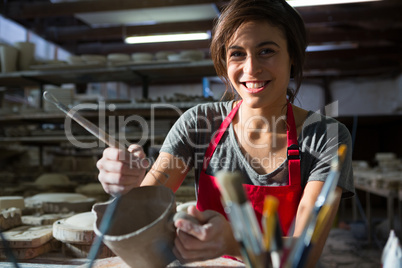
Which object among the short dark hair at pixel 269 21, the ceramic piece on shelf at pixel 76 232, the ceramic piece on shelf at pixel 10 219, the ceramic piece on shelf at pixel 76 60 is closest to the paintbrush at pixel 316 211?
the short dark hair at pixel 269 21

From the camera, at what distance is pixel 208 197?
1427mm

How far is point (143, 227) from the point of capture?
827mm

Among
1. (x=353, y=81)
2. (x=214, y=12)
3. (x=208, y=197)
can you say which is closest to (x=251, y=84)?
(x=208, y=197)

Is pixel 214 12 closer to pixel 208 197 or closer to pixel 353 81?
pixel 208 197

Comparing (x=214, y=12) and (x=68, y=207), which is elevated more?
(x=214, y=12)

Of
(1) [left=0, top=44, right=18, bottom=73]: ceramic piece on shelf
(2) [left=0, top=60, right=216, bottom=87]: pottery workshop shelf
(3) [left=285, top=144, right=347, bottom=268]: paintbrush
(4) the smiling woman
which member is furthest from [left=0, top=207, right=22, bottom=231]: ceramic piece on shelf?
(1) [left=0, top=44, right=18, bottom=73]: ceramic piece on shelf

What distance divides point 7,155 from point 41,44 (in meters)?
3.04

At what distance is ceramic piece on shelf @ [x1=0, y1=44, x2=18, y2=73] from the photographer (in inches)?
154

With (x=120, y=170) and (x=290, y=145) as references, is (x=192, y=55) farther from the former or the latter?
(x=120, y=170)

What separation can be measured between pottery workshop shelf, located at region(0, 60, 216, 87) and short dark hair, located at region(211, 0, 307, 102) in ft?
7.04

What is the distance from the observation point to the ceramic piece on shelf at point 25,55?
13.3ft

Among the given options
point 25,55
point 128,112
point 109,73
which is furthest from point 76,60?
point 128,112

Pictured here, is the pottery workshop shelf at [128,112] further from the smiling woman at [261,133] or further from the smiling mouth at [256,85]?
the smiling mouth at [256,85]

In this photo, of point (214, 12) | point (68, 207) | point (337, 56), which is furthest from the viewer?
point (337, 56)
